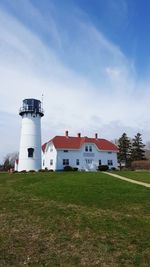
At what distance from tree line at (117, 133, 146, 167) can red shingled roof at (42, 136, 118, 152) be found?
10.2 meters

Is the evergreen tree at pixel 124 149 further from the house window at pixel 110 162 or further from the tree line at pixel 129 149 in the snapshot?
the house window at pixel 110 162

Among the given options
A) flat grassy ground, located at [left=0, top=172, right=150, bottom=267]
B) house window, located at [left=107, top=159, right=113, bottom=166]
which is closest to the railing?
house window, located at [left=107, top=159, right=113, bottom=166]

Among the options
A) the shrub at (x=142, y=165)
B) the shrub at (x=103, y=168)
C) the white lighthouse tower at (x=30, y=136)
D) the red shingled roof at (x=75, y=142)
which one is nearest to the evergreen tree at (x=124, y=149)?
the red shingled roof at (x=75, y=142)

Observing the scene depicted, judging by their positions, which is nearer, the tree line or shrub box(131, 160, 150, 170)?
shrub box(131, 160, 150, 170)

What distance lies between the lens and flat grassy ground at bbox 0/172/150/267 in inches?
314

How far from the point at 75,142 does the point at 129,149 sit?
17.9 meters

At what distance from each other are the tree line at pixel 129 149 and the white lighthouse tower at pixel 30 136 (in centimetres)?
2424

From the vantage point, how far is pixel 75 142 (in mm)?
49906

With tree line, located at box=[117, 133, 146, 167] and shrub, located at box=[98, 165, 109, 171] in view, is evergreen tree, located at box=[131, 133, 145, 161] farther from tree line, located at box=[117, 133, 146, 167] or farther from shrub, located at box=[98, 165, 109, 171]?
shrub, located at box=[98, 165, 109, 171]

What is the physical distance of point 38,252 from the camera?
835cm

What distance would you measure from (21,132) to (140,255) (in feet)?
122

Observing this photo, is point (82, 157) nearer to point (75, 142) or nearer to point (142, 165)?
point (75, 142)

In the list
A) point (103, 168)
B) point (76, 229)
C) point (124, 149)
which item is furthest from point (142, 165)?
point (76, 229)

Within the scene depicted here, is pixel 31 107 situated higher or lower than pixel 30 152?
higher
